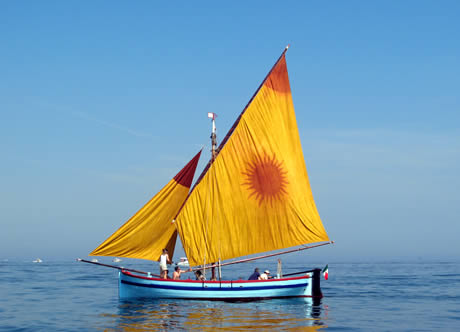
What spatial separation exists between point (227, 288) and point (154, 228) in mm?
6315

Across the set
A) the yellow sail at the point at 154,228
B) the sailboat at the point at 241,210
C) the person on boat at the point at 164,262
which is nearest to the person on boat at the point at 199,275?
the sailboat at the point at 241,210

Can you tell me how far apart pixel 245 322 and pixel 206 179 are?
1147 cm

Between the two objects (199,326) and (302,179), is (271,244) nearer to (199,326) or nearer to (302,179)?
(302,179)

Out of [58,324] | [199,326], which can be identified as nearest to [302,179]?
[199,326]

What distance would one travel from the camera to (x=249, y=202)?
34.9 meters

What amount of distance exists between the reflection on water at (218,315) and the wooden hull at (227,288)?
477 mm

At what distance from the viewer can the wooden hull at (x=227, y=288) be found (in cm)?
3344

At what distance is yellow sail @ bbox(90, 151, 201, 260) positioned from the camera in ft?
111

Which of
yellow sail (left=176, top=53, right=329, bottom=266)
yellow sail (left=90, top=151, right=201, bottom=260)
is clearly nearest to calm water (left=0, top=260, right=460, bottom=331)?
yellow sail (left=90, top=151, right=201, bottom=260)

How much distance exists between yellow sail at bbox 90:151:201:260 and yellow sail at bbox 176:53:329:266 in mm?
1315

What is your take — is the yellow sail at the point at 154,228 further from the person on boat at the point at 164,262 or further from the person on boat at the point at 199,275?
the person on boat at the point at 199,275

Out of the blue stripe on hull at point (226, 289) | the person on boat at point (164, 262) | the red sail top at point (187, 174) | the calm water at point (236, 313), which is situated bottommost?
the calm water at point (236, 313)

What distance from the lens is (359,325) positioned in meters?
27.1

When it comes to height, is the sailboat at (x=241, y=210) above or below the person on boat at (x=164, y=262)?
above
